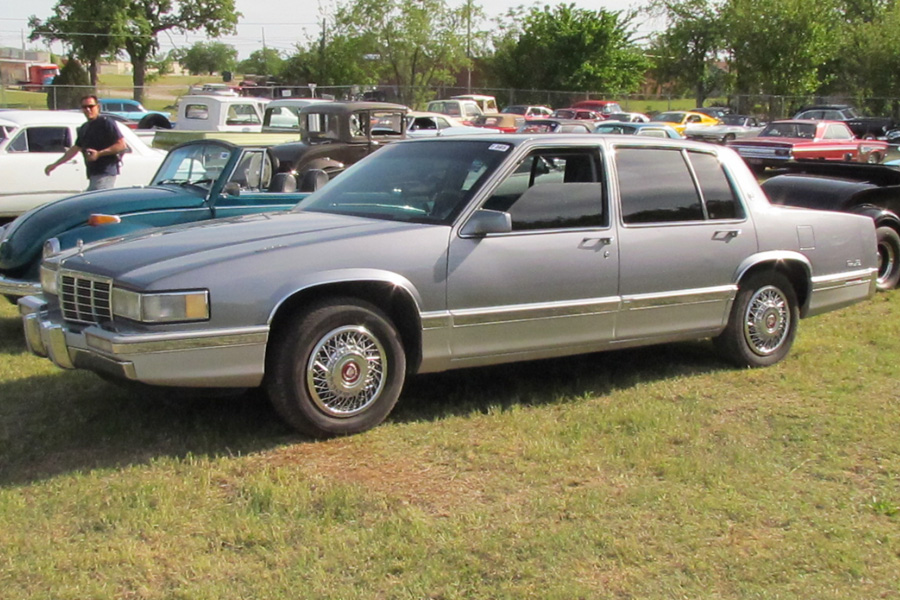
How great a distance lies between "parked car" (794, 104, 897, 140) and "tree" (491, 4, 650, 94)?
1770 centimetres

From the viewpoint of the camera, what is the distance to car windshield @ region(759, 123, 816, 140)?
22844mm

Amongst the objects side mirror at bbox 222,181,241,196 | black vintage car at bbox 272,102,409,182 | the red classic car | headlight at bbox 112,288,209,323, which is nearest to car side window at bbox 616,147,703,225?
headlight at bbox 112,288,209,323

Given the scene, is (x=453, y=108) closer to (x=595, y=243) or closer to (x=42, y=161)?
(x=42, y=161)

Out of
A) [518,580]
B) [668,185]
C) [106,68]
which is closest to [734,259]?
[668,185]

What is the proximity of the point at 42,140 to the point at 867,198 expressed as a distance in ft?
31.7

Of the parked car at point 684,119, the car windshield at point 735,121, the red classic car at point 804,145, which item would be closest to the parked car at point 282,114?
the red classic car at point 804,145

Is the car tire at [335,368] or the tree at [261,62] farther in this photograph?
the tree at [261,62]

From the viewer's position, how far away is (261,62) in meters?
104

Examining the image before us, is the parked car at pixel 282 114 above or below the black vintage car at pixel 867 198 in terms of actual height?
above

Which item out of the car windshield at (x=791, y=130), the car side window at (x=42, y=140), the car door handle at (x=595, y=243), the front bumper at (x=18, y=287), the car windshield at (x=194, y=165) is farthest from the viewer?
the car windshield at (x=791, y=130)

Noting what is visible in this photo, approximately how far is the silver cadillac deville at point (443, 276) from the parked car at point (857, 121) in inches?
1069

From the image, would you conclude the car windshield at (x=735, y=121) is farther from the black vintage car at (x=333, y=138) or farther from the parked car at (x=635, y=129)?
the black vintage car at (x=333, y=138)

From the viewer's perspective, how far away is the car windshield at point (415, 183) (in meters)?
5.29

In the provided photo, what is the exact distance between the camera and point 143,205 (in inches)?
289
